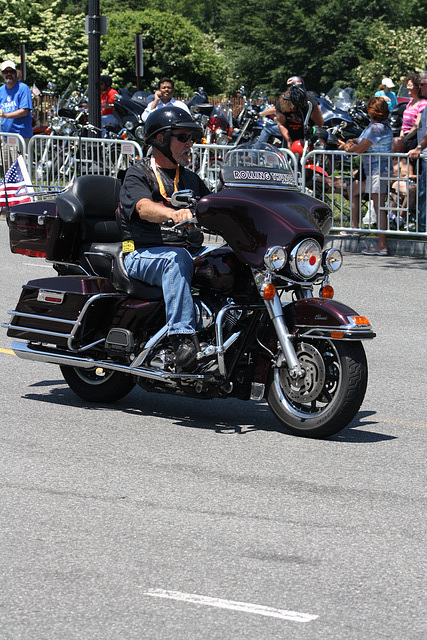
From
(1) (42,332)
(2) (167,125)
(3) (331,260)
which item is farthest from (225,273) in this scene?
(1) (42,332)

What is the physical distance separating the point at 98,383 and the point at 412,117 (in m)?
9.88

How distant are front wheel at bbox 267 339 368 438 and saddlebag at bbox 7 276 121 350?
1.20 metres

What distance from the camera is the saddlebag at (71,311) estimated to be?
648 cm

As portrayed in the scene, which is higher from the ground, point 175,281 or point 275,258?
point 275,258

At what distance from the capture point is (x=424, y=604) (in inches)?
150

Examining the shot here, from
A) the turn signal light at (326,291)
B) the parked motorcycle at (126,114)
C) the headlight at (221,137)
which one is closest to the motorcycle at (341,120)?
the headlight at (221,137)

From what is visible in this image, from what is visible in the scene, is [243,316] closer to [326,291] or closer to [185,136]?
[326,291]

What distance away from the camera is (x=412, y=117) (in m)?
15.4

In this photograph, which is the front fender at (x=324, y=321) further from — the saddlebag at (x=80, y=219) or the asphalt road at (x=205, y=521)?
the saddlebag at (x=80, y=219)

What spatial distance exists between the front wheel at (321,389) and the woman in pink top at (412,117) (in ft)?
30.4

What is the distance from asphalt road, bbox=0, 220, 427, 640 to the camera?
12.2 feet

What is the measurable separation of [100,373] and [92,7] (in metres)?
10.6

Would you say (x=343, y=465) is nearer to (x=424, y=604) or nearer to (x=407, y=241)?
(x=424, y=604)

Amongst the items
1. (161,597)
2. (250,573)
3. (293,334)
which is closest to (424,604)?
(250,573)
